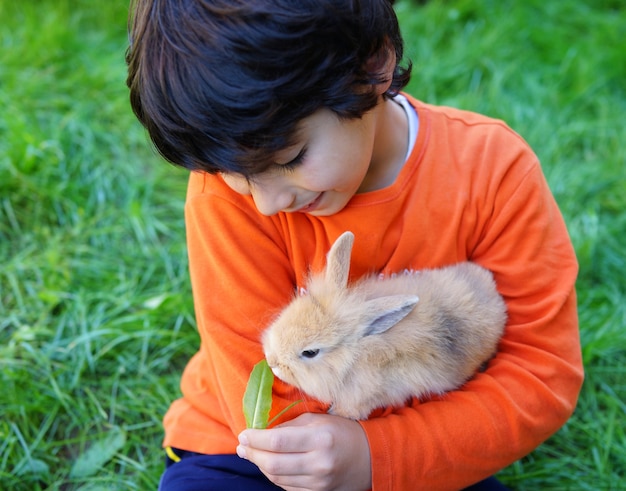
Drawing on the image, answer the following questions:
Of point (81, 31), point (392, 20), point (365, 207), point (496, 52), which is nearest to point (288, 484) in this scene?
point (365, 207)

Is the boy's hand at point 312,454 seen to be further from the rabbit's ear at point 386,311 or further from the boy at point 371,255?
the rabbit's ear at point 386,311

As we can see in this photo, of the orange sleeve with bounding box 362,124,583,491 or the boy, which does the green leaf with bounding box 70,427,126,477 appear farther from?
the orange sleeve with bounding box 362,124,583,491

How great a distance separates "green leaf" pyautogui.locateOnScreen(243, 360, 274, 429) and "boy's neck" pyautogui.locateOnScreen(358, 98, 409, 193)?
566mm

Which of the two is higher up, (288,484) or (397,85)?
(397,85)

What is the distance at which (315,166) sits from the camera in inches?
59.7

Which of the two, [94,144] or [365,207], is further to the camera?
[94,144]

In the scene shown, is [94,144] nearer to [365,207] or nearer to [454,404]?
[365,207]

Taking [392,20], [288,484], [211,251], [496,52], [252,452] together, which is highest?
[392,20]

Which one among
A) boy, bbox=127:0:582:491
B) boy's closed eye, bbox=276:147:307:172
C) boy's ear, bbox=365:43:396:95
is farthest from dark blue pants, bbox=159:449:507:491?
boy's ear, bbox=365:43:396:95

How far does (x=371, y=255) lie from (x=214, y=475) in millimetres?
730

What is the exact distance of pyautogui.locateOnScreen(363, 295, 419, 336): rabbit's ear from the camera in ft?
5.30

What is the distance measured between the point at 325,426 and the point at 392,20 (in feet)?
3.25

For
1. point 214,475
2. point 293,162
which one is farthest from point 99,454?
point 293,162

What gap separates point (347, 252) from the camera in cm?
171
